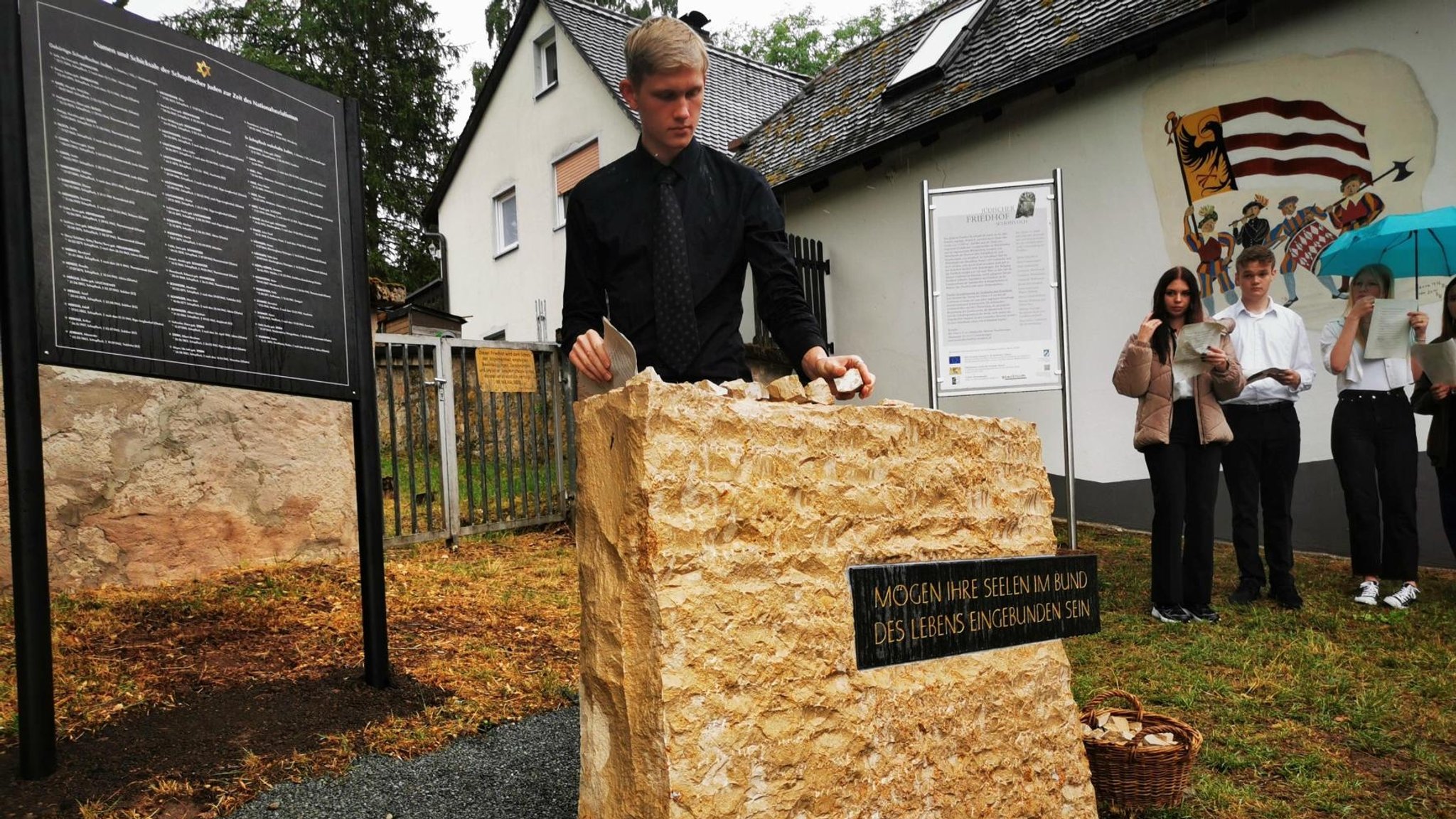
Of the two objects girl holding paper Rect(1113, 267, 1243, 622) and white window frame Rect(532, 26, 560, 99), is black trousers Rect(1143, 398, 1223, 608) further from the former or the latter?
white window frame Rect(532, 26, 560, 99)

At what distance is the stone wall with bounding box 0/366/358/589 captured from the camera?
14.0 ft

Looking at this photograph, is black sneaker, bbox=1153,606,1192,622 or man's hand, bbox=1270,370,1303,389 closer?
black sneaker, bbox=1153,606,1192,622

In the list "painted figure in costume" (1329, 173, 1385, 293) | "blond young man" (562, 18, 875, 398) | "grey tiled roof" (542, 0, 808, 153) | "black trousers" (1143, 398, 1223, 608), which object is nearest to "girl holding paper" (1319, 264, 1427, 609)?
"black trousers" (1143, 398, 1223, 608)

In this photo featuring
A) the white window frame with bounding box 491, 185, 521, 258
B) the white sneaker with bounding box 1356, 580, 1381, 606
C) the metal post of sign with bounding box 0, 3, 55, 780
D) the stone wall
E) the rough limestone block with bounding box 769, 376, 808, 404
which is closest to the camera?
the rough limestone block with bounding box 769, 376, 808, 404

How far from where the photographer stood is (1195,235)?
696 centimetres

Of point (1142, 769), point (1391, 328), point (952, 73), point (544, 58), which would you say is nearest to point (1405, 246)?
point (1391, 328)

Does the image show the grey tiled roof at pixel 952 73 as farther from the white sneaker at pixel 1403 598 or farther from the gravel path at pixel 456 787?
the gravel path at pixel 456 787

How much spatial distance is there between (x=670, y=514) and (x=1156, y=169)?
22.1 ft

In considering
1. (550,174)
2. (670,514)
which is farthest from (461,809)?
(550,174)

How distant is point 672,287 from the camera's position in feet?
6.68

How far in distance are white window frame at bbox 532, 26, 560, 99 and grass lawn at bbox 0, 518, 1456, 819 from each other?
41.7 feet

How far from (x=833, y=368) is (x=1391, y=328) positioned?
422 cm

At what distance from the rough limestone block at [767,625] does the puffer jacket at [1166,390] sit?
2664mm

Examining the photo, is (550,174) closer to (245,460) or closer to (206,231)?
(245,460)
